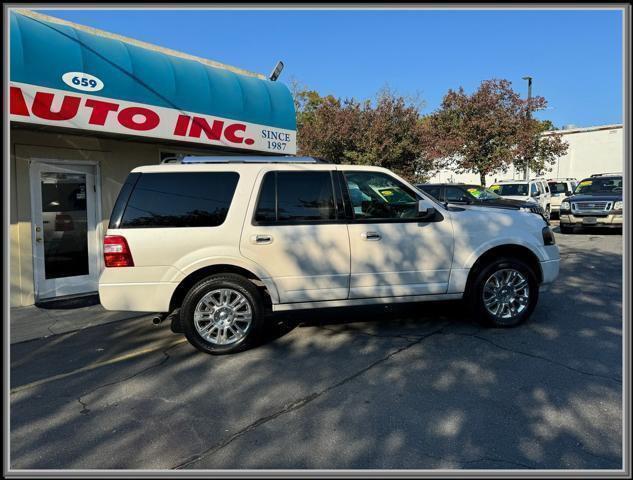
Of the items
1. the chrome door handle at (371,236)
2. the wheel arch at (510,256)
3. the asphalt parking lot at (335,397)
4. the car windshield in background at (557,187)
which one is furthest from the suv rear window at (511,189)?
the chrome door handle at (371,236)

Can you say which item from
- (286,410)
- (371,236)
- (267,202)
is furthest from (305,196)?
(286,410)

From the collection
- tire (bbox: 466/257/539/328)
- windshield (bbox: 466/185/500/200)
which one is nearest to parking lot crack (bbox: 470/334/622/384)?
tire (bbox: 466/257/539/328)

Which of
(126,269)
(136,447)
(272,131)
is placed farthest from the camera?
(272,131)

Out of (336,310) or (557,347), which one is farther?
(336,310)

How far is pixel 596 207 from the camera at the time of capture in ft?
48.4

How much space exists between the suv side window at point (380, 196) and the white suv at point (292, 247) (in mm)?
13

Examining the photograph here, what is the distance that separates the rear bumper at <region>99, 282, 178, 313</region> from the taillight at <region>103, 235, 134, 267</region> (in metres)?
0.24

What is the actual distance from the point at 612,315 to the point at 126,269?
6008 millimetres

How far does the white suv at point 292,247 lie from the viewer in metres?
4.84

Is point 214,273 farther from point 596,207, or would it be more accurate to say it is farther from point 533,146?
point 533,146

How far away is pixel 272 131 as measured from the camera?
10.4 m

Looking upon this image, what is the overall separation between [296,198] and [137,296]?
6.59 feet

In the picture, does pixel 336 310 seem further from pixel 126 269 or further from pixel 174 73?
pixel 174 73

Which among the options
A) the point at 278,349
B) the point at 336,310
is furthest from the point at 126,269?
the point at 336,310
